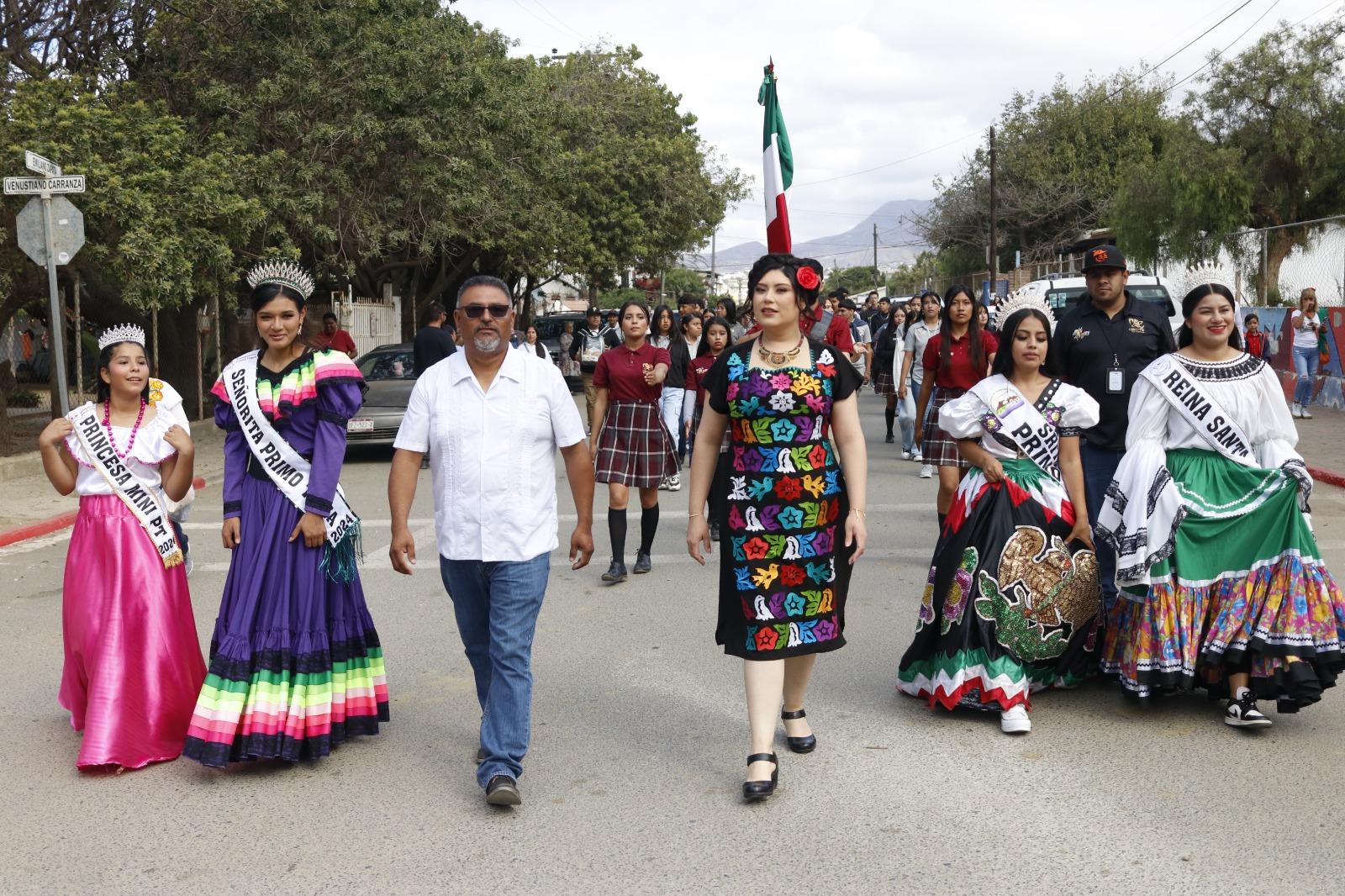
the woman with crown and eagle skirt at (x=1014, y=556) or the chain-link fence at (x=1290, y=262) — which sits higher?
the chain-link fence at (x=1290, y=262)

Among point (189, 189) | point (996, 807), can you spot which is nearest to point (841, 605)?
point (996, 807)

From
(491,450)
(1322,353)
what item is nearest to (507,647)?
(491,450)

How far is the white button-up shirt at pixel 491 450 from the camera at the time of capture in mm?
4484

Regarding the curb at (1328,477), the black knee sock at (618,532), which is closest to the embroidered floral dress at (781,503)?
the black knee sock at (618,532)

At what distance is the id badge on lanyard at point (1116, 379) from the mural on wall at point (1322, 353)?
11676mm

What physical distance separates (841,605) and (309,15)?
53.7 ft

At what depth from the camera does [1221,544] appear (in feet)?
17.2

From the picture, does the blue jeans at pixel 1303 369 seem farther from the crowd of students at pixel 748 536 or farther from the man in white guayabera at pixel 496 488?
the man in white guayabera at pixel 496 488

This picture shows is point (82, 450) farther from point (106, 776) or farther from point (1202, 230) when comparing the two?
point (1202, 230)

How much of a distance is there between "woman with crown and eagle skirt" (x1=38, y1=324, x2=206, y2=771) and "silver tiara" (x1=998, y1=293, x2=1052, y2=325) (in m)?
3.51

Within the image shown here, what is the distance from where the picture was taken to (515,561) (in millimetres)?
4484

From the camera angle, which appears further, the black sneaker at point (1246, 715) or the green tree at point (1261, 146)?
the green tree at point (1261, 146)

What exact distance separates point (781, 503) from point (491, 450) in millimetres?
1001

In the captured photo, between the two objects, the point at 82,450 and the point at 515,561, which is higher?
the point at 82,450
